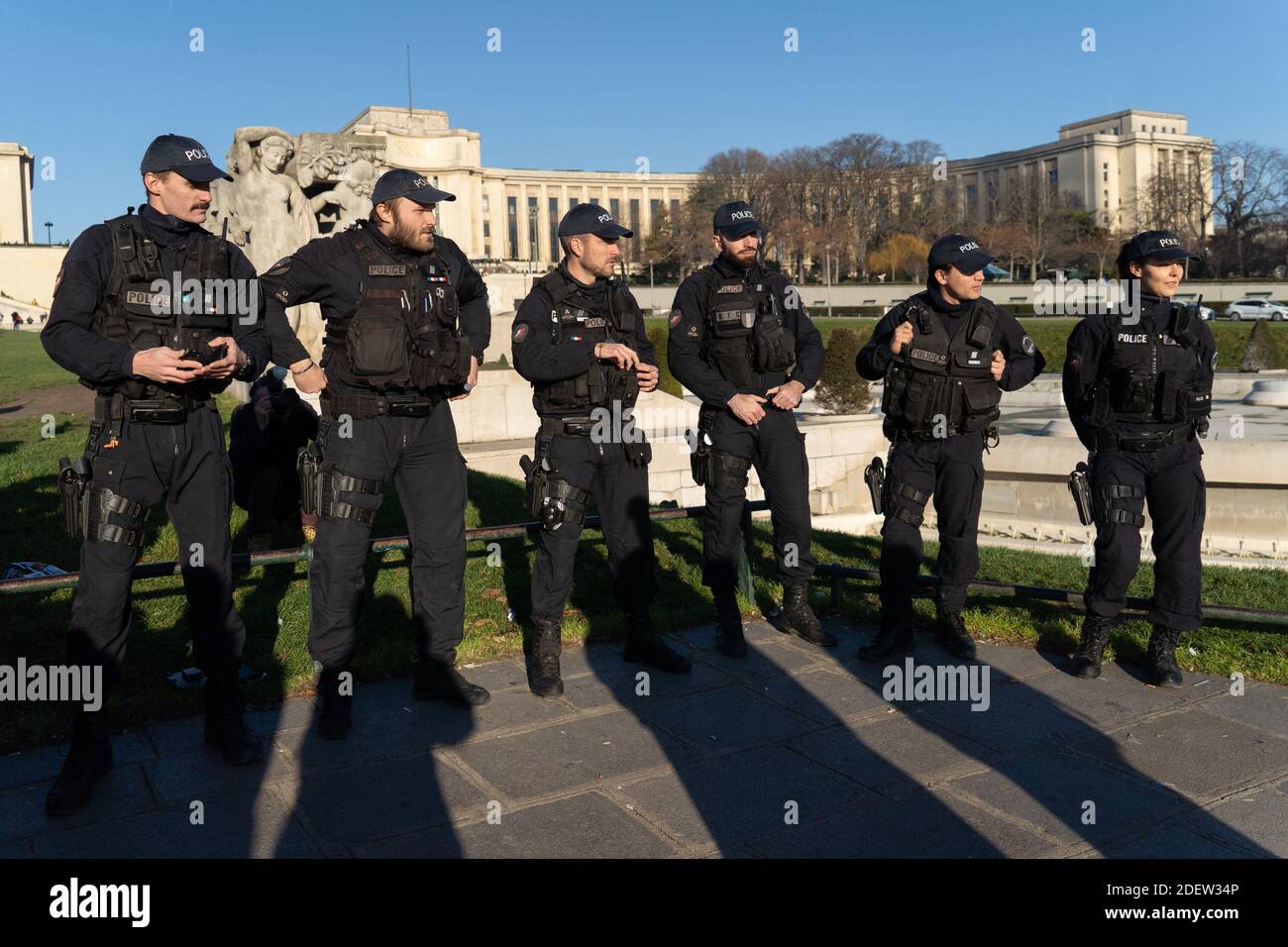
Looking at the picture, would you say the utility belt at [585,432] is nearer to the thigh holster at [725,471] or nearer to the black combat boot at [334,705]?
the thigh holster at [725,471]

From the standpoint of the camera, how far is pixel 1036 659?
561 cm

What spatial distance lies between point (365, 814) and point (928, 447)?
3.37 metres

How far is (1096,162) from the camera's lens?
117m

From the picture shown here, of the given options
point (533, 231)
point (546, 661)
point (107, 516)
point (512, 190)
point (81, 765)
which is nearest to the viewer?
point (81, 765)

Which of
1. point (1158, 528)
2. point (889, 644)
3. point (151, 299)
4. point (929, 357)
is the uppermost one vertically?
point (151, 299)

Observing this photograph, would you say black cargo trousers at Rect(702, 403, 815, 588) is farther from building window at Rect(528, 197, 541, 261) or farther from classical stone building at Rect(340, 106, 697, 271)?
building window at Rect(528, 197, 541, 261)

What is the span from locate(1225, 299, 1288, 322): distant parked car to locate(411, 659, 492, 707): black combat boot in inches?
2187

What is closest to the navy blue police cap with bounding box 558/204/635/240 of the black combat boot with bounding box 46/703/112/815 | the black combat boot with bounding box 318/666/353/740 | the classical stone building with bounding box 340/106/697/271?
the black combat boot with bounding box 318/666/353/740

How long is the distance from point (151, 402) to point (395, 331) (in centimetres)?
102

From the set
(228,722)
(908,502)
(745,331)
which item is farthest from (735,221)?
(228,722)

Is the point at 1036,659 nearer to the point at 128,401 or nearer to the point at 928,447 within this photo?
the point at 928,447

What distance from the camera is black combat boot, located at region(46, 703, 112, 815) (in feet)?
12.6

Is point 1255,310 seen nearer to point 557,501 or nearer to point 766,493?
point 766,493

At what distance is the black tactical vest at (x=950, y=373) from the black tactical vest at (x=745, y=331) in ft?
2.12
